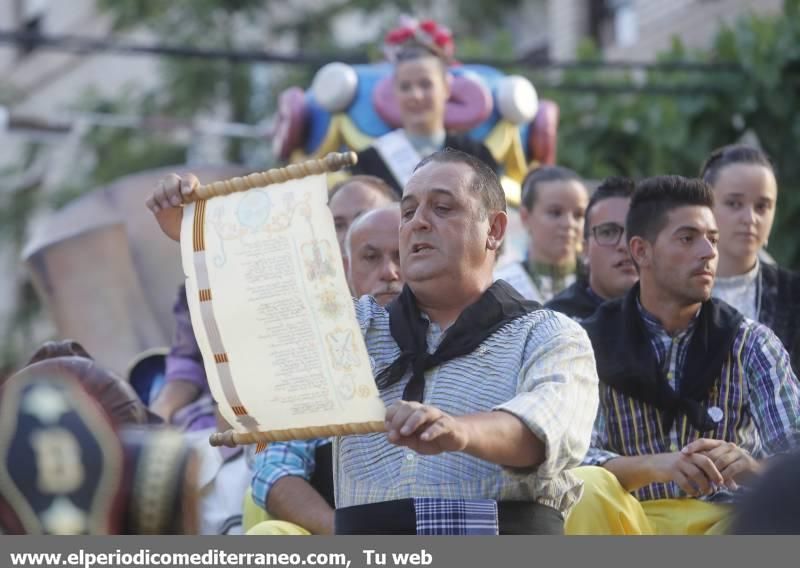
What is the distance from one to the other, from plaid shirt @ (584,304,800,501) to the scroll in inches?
44.0

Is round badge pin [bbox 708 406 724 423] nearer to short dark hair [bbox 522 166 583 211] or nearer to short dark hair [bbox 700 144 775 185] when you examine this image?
short dark hair [bbox 700 144 775 185]

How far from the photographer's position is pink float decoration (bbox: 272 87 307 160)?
7.52 meters

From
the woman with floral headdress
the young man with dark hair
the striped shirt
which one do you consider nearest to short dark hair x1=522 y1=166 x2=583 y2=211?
the woman with floral headdress

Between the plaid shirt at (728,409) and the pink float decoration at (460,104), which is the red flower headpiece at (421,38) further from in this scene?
the plaid shirt at (728,409)

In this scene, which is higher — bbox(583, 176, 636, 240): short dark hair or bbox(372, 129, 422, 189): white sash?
bbox(372, 129, 422, 189): white sash

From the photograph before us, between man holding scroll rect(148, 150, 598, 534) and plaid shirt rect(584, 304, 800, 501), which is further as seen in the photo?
plaid shirt rect(584, 304, 800, 501)

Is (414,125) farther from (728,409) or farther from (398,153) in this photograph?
(728,409)

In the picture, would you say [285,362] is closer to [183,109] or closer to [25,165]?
[183,109]

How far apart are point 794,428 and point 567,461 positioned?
93cm

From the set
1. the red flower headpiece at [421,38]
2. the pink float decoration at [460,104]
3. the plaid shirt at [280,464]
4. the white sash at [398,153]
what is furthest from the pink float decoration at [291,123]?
the plaid shirt at [280,464]

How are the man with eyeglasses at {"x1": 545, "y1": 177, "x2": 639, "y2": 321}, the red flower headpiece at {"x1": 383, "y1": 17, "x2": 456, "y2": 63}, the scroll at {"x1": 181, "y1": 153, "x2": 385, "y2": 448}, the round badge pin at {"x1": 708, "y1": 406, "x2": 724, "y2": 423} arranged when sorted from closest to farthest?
the scroll at {"x1": 181, "y1": 153, "x2": 385, "y2": 448}
the round badge pin at {"x1": 708, "y1": 406, "x2": 724, "y2": 423}
the man with eyeglasses at {"x1": 545, "y1": 177, "x2": 639, "y2": 321}
the red flower headpiece at {"x1": 383, "y1": 17, "x2": 456, "y2": 63}

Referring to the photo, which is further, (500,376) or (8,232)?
(8,232)

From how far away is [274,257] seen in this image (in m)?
3.24

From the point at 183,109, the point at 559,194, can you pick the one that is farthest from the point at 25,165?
the point at 559,194
